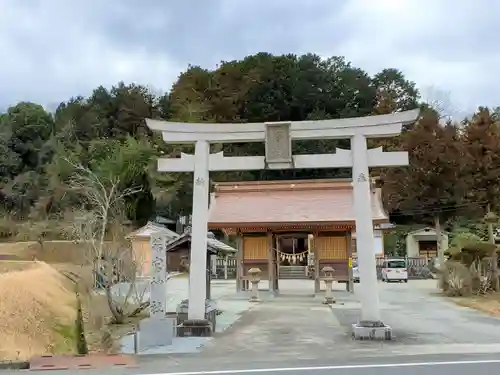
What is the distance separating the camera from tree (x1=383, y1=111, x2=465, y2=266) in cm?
2872

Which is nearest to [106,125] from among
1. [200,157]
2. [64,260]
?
[64,260]

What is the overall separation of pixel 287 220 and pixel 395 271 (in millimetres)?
14091

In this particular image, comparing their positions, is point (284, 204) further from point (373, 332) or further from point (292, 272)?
point (292, 272)

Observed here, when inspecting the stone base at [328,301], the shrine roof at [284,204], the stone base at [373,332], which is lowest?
the stone base at [373,332]

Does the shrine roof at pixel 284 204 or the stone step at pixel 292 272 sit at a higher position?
the shrine roof at pixel 284 204

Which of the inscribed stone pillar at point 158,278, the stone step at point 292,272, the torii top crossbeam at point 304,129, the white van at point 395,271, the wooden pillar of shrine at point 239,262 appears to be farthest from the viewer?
the stone step at point 292,272

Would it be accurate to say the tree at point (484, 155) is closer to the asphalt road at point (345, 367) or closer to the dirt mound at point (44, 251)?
the asphalt road at point (345, 367)

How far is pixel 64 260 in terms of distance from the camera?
2745 centimetres

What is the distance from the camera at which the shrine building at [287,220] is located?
22.2 meters

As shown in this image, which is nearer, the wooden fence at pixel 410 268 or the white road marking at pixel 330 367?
the white road marking at pixel 330 367

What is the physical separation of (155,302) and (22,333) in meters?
2.65

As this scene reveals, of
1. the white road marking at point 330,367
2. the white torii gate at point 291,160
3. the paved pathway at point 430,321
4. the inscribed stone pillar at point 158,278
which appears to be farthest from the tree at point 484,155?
the inscribed stone pillar at point 158,278

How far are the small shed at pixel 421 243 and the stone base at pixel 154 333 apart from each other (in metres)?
34.0

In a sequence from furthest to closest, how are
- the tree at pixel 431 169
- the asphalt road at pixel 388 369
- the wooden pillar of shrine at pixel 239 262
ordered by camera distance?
the tree at pixel 431 169 < the wooden pillar of shrine at pixel 239 262 < the asphalt road at pixel 388 369
